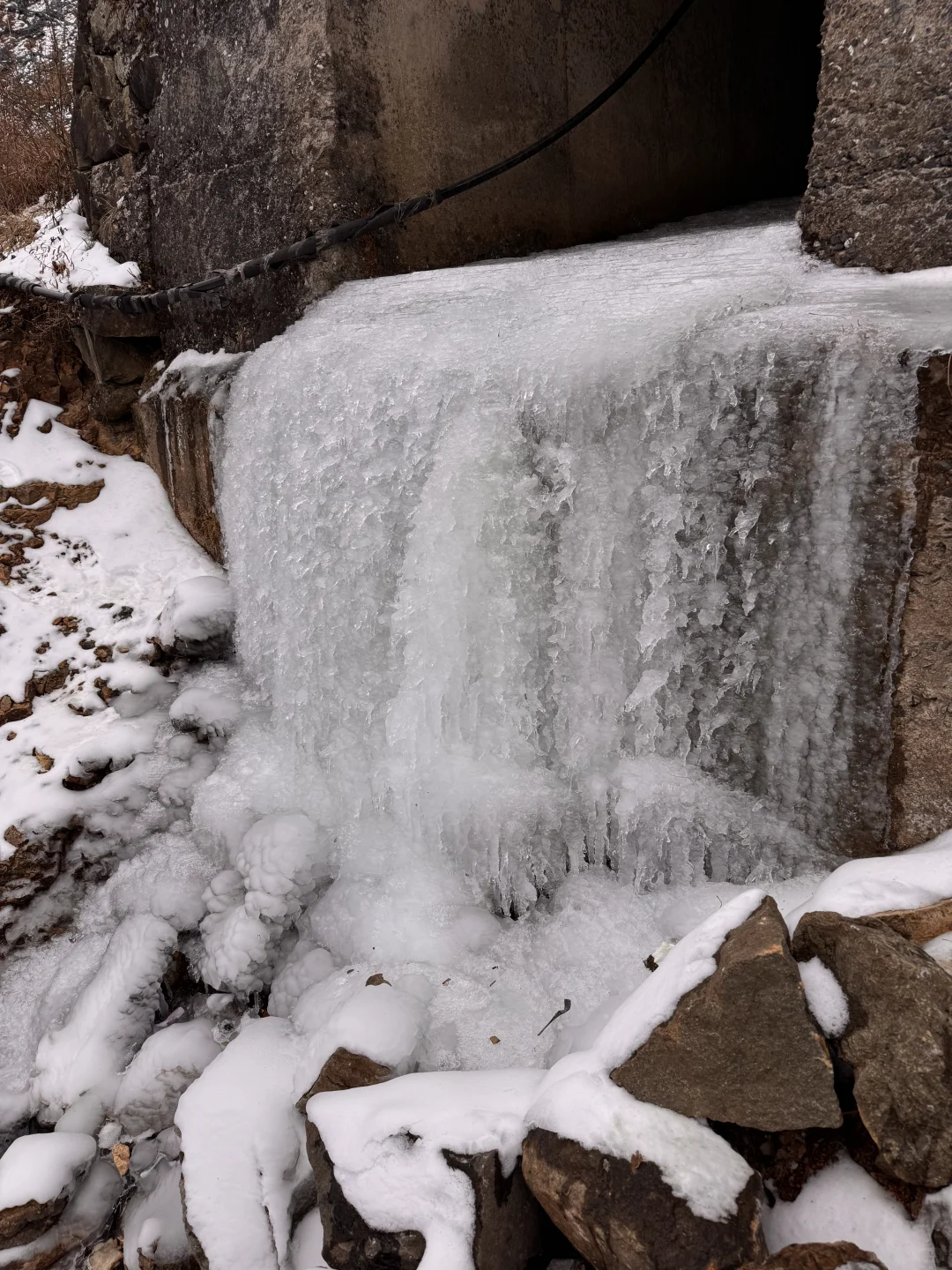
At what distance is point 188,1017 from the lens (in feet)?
8.28

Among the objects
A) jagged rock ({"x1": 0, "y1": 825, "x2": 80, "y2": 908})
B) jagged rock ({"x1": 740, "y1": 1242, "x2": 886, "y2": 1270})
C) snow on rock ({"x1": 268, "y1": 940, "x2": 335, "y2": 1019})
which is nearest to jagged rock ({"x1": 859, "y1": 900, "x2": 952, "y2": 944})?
jagged rock ({"x1": 740, "y1": 1242, "x2": 886, "y2": 1270})

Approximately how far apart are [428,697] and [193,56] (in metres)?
3.09

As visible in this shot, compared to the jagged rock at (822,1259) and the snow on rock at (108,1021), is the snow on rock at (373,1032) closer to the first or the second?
the snow on rock at (108,1021)

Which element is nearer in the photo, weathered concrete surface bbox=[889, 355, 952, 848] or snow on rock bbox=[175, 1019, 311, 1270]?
weathered concrete surface bbox=[889, 355, 952, 848]

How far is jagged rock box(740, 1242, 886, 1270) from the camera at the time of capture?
3.51 ft

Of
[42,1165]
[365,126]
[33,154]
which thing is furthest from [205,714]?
[33,154]

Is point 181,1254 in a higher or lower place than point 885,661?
lower

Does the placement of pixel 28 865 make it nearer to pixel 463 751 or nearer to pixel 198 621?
pixel 198 621

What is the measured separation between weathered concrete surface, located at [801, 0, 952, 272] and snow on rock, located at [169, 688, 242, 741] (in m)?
2.45

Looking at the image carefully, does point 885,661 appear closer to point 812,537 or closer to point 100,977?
point 812,537

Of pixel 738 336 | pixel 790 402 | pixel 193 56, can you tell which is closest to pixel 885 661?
pixel 790 402

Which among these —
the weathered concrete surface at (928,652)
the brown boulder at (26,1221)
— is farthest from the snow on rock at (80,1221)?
the weathered concrete surface at (928,652)

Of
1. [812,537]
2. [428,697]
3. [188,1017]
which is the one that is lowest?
[188,1017]

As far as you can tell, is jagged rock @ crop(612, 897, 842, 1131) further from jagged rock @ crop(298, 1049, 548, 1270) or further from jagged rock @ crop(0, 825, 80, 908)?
jagged rock @ crop(0, 825, 80, 908)
